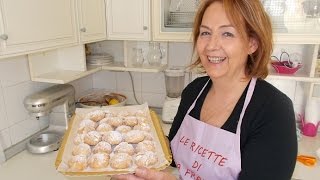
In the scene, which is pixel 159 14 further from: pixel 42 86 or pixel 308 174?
pixel 308 174

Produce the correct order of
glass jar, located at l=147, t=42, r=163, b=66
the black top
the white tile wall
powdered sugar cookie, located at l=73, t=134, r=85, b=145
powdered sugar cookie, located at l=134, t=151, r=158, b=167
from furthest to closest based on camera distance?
1. glass jar, located at l=147, t=42, r=163, b=66
2. the white tile wall
3. powdered sugar cookie, located at l=73, t=134, r=85, b=145
4. powdered sugar cookie, located at l=134, t=151, r=158, b=167
5. the black top

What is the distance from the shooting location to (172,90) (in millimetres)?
1897

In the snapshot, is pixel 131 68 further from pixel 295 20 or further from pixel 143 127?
pixel 295 20

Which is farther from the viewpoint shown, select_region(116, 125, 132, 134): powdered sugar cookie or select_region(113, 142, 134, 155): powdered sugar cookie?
select_region(116, 125, 132, 134): powdered sugar cookie

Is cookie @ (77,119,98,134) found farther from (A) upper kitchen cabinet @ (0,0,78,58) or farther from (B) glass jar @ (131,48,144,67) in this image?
(B) glass jar @ (131,48,144,67)

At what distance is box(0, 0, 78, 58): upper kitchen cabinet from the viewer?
0.98 m

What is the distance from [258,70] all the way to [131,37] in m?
0.89

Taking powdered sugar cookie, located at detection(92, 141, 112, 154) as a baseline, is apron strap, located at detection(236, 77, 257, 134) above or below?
above

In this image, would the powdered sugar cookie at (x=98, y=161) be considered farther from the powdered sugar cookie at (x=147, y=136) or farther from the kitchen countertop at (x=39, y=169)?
the kitchen countertop at (x=39, y=169)

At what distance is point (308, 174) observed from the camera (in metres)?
1.29

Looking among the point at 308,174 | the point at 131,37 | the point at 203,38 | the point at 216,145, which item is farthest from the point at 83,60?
the point at 308,174

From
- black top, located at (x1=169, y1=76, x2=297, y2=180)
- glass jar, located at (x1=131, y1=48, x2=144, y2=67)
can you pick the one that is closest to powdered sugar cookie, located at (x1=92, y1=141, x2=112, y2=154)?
black top, located at (x1=169, y1=76, x2=297, y2=180)

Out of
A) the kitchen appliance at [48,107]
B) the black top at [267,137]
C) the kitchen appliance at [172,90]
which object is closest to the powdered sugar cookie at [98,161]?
the black top at [267,137]

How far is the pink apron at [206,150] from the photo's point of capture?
0.94 metres
